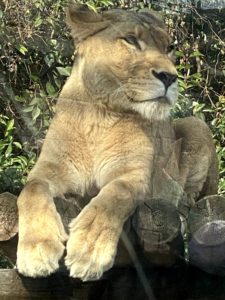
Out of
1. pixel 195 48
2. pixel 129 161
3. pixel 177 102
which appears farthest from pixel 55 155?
pixel 195 48

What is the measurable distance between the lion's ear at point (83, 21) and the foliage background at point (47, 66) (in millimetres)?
37

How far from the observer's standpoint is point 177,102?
2.47 m

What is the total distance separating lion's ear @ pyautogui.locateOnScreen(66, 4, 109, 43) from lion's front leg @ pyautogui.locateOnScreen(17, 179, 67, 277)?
651mm

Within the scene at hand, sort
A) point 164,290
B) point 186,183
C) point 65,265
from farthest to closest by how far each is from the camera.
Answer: point 186,183
point 164,290
point 65,265

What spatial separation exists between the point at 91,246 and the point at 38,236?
5.4 inches

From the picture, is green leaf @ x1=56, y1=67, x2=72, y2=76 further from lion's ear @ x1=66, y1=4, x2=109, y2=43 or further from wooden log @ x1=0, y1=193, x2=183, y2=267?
wooden log @ x1=0, y1=193, x2=183, y2=267

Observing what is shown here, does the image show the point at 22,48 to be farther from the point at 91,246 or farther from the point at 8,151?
the point at 91,246

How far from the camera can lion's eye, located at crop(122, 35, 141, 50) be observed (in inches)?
95.7

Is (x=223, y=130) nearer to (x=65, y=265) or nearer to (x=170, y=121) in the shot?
(x=170, y=121)

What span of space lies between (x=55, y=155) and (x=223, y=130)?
0.62 m

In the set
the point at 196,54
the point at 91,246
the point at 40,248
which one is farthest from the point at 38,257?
the point at 196,54

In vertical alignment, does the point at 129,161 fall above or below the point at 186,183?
above

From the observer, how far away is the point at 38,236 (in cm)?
194

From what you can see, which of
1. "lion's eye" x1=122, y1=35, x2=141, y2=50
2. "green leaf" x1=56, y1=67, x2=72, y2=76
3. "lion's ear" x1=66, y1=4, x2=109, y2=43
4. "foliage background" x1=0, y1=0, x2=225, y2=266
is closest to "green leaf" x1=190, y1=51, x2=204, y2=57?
"foliage background" x1=0, y1=0, x2=225, y2=266
